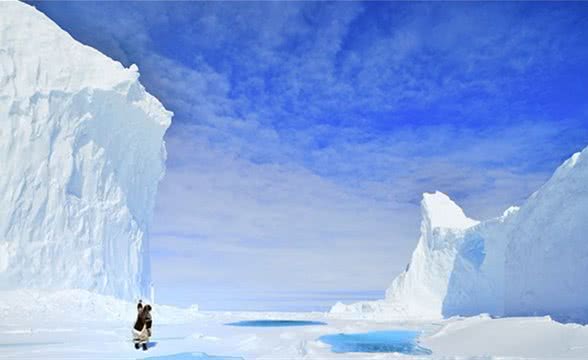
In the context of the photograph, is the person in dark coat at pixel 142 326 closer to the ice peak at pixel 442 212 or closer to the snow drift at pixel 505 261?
the snow drift at pixel 505 261

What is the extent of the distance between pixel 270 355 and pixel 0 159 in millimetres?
20707

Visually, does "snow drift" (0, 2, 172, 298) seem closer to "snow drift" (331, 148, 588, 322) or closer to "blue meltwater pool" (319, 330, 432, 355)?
"blue meltwater pool" (319, 330, 432, 355)

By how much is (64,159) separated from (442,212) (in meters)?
35.0

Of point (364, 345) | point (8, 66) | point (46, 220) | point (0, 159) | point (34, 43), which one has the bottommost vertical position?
point (364, 345)

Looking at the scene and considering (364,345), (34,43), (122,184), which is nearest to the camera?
(364,345)

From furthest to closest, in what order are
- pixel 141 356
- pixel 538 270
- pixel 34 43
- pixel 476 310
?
pixel 476 310, pixel 34 43, pixel 538 270, pixel 141 356

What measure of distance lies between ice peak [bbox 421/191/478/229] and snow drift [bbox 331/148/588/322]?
0.10 metres

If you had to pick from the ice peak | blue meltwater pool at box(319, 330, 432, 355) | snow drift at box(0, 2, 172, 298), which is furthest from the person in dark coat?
the ice peak

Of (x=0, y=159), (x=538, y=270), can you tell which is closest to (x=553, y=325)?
(x=538, y=270)

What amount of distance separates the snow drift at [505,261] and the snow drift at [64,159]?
2350 cm

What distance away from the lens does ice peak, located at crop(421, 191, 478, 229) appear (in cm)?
4922

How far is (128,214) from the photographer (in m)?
34.0

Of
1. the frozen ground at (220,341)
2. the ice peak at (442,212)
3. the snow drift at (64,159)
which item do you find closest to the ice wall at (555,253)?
the frozen ground at (220,341)

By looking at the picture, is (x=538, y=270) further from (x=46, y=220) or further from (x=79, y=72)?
(x=79, y=72)
